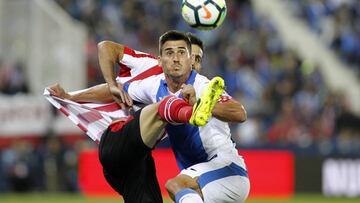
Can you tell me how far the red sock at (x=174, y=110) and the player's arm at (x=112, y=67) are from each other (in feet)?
3.63

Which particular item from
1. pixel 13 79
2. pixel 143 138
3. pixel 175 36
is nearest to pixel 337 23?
pixel 13 79

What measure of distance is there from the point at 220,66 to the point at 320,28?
3.05 meters

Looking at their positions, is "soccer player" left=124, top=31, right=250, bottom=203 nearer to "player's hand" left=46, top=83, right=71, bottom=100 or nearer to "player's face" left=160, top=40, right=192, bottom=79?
"player's face" left=160, top=40, right=192, bottom=79

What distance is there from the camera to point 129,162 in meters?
8.88

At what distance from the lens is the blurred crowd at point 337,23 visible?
2212 cm

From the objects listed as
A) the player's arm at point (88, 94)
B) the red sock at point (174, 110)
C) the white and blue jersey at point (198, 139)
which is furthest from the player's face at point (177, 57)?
the player's arm at point (88, 94)

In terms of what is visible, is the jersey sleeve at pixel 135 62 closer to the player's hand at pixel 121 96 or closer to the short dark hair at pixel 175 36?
the player's hand at pixel 121 96

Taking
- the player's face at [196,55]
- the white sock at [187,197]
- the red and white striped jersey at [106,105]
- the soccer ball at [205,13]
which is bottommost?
the white sock at [187,197]

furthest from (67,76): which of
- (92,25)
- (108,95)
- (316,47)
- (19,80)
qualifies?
(108,95)

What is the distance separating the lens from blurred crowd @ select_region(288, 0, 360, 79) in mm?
22125

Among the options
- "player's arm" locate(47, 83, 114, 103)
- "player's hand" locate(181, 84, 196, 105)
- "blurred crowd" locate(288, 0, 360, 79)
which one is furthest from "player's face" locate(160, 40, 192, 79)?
"blurred crowd" locate(288, 0, 360, 79)

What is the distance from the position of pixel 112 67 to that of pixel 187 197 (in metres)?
1.66

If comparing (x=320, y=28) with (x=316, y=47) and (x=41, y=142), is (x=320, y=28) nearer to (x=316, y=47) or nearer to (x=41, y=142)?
(x=316, y=47)

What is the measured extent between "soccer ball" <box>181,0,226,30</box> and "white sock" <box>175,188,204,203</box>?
169cm
